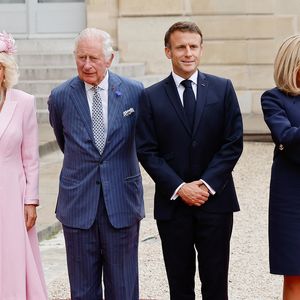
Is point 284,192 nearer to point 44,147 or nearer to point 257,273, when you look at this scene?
point 257,273

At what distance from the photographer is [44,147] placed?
13.6m

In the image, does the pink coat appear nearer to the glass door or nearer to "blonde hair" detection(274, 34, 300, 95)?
"blonde hair" detection(274, 34, 300, 95)

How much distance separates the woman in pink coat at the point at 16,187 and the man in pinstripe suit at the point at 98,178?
19 cm

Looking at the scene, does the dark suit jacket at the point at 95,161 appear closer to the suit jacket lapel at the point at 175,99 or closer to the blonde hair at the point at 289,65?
the suit jacket lapel at the point at 175,99

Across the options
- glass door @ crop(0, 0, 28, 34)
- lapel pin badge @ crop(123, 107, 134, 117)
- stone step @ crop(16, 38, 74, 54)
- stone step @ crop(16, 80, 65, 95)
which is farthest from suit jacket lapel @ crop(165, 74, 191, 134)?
glass door @ crop(0, 0, 28, 34)

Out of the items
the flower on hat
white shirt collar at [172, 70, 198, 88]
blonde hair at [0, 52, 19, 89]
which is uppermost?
the flower on hat

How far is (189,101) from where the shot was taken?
6.11m

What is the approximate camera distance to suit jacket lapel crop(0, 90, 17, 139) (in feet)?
19.7

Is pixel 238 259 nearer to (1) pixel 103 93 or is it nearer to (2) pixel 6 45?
(1) pixel 103 93

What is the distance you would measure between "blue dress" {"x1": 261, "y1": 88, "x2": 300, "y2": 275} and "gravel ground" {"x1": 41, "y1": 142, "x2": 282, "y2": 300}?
1.51m

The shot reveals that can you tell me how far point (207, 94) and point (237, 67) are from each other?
11.2 metres

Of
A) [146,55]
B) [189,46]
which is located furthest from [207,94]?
[146,55]

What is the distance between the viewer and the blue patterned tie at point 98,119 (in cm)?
611

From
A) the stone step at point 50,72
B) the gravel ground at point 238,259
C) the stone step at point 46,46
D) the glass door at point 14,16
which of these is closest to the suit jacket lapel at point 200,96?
the gravel ground at point 238,259
